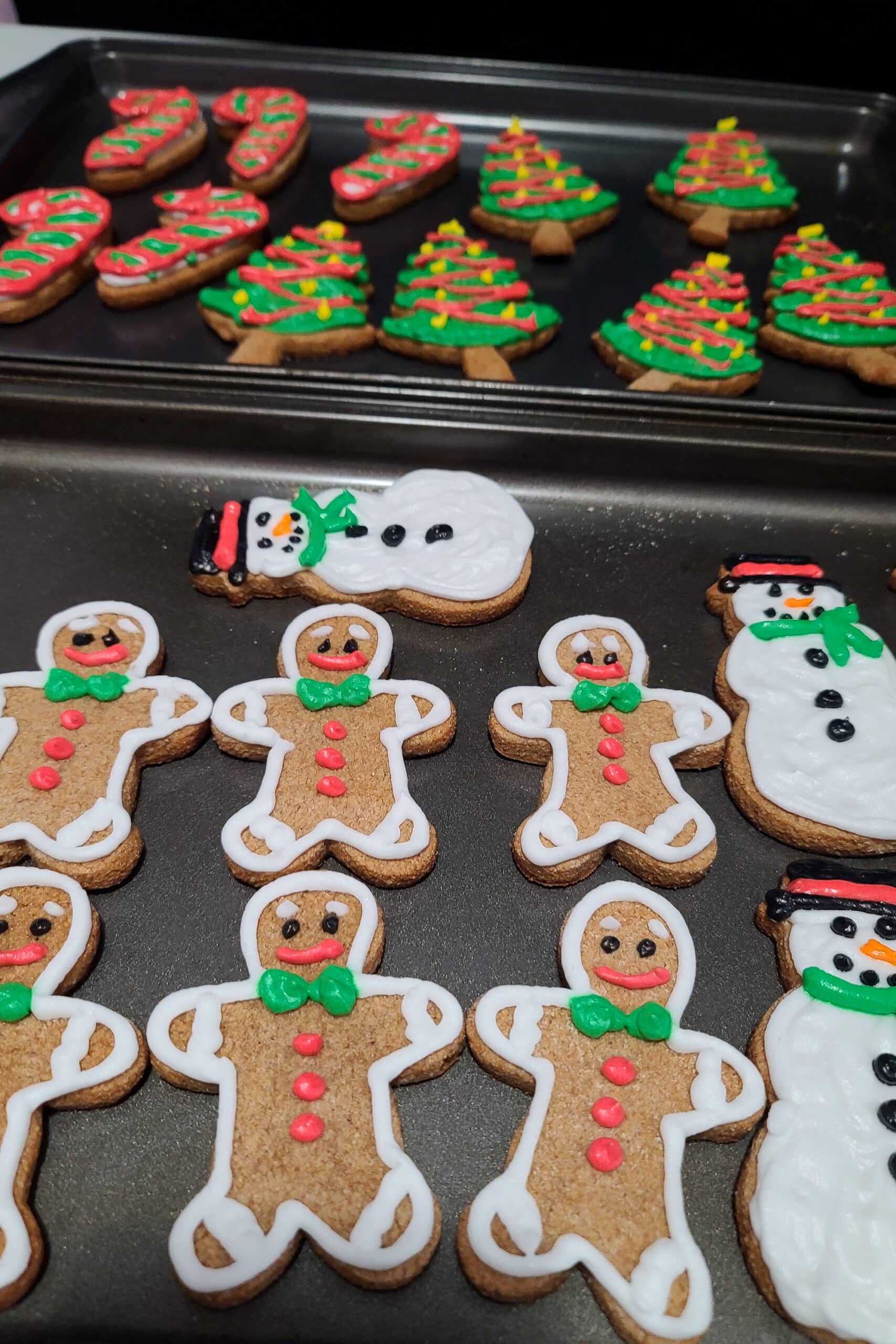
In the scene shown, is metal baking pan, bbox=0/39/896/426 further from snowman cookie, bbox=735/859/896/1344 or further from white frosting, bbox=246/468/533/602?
snowman cookie, bbox=735/859/896/1344

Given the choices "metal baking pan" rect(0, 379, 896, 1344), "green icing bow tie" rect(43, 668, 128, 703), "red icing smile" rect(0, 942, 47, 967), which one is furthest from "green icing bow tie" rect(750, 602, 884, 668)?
"red icing smile" rect(0, 942, 47, 967)

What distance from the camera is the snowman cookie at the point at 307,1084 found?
3.48 ft

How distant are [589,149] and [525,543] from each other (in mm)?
1874

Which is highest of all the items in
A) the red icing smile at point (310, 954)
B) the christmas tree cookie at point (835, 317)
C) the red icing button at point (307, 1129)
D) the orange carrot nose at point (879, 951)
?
the christmas tree cookie at point (835, 317)

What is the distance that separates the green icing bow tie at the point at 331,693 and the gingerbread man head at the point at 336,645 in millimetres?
54

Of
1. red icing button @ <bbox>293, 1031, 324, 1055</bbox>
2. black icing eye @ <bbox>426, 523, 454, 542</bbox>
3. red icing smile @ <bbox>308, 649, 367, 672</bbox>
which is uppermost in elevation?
black icing eye @ <bbox>426, 523, 454, 542</bbox>

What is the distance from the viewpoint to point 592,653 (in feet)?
5.25

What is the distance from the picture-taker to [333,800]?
140 centimetres

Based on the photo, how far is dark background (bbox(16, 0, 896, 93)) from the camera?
116 inches

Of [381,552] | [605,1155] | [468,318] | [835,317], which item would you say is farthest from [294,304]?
[605,1155]

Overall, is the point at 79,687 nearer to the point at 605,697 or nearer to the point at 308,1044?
the point at 308,1044

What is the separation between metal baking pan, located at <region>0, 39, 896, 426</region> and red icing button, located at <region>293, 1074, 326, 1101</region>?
5.24ft

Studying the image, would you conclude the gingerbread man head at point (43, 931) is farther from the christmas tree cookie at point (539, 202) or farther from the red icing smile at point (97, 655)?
the christmas tree cookie at point (539, 202)

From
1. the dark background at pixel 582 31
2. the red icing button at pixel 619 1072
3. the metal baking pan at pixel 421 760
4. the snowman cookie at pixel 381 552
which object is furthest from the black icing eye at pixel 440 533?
the dark background at pixel 582 31
